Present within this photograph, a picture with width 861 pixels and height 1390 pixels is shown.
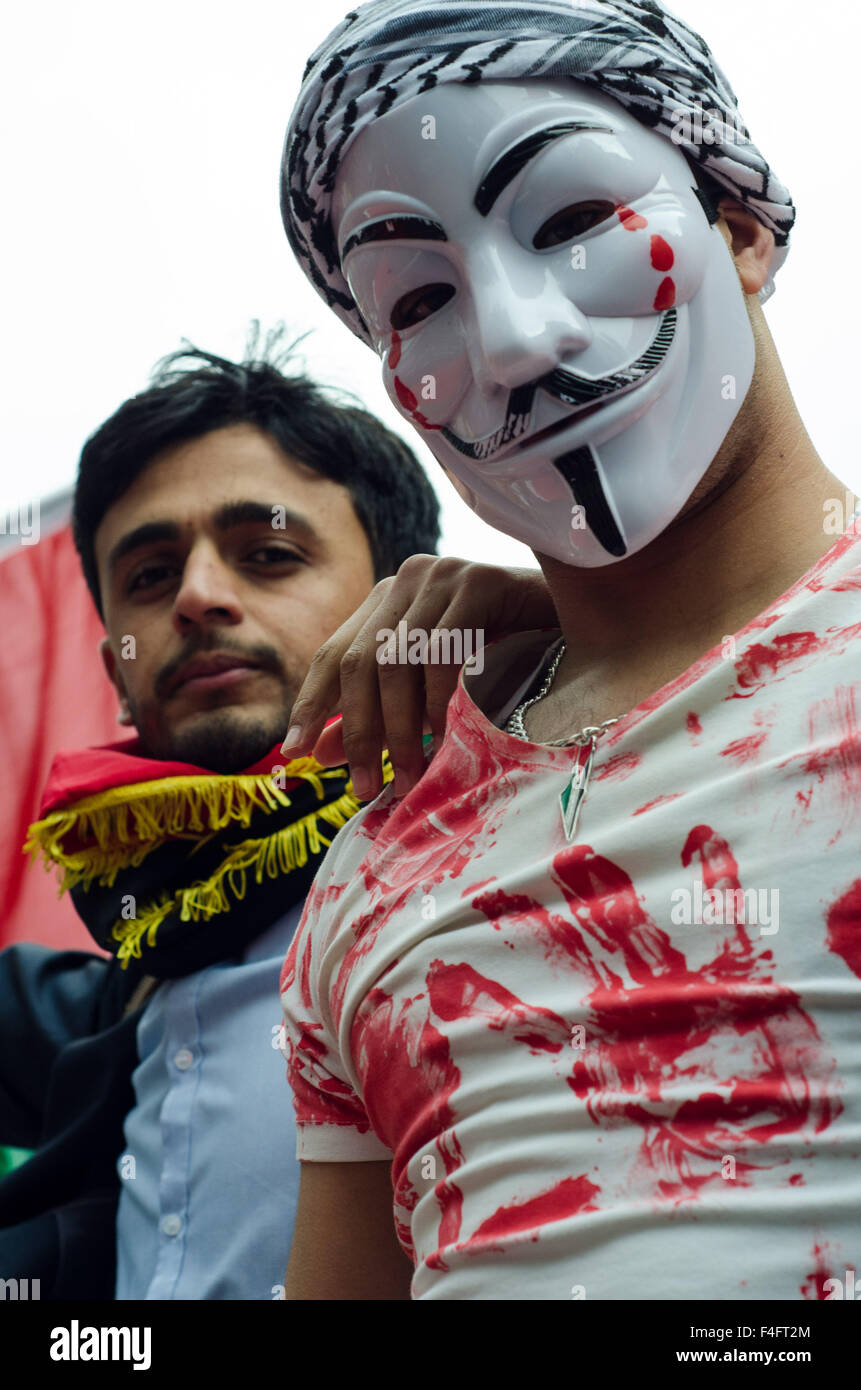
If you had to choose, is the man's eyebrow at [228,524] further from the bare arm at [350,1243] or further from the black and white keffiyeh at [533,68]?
the bare arm at [350,1243]

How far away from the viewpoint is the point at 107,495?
9.37 feet

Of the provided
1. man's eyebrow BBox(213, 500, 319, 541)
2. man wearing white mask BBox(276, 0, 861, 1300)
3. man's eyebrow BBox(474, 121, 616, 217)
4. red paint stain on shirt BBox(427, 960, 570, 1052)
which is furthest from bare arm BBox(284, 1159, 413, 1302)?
man's eyebrow BBox(213, 500, 319, 541)

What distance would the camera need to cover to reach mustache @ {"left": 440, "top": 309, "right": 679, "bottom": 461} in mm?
1317

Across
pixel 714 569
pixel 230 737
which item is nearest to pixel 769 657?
pixel 714 569

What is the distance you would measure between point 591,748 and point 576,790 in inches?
1.9

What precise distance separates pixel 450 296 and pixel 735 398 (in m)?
0.30

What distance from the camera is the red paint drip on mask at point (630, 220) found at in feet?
4.35

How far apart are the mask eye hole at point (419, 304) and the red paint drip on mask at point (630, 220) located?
0.18 meters

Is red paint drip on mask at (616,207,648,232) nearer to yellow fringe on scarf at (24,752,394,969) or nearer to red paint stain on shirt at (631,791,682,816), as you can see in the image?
red paint stain on shirt at (631,791,682,816)

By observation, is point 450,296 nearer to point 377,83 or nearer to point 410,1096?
point 377,83

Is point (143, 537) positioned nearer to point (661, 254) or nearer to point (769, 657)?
point (661, 254)

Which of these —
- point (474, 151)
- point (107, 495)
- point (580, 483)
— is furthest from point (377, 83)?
point (107, 495)

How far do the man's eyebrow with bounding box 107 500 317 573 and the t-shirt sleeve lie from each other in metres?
1.30

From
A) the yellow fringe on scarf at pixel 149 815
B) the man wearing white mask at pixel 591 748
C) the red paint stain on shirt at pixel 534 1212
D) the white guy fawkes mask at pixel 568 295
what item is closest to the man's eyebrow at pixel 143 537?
the yellow fringe on scarf at pixel 149 815
